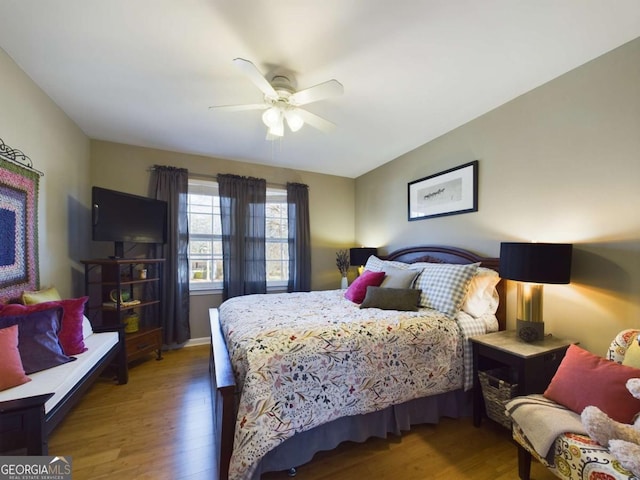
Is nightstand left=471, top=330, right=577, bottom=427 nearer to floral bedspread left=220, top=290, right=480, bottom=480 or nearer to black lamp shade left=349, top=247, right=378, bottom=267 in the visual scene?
floral bedspread left=220, top=290, right=480, bottom=480

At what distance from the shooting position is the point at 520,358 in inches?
66.6

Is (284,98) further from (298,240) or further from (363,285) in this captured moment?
(298,240)

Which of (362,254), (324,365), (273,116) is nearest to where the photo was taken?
(324,365)

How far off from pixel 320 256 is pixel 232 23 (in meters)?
3.34

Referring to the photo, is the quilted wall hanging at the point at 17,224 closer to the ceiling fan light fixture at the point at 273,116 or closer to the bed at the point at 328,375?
the bed at the point at 328,375

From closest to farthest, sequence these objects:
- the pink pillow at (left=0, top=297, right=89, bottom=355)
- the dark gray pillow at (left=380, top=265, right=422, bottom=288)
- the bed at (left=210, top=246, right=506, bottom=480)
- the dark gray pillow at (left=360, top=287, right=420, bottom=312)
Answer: the bed at (left=210, top=246, right=506, bottom=480) < the pink pillow at (left=0, top=297, right=89, bottom=355) < the dark gray pillow at (left=360, top=287, right=420, bottom=312) < the dark gray pillow at (left=380, top=265, right=422, bottom=288)

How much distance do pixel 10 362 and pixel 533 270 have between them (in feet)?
10.3

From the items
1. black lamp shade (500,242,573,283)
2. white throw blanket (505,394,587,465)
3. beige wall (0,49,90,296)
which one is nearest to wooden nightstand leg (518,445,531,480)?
white throw blanket (505,394,587,465)

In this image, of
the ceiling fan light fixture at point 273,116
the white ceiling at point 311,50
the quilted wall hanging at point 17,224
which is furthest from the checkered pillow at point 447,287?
the quilted wall hanging at point 17,224

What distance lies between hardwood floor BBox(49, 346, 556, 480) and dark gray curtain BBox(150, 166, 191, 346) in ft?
3.63

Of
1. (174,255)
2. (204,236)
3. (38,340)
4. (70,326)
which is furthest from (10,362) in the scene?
(204,236)

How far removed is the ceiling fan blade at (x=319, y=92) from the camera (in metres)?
1.72

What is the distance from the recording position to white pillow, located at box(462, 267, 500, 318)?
7.29 feet

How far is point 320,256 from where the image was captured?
445 centimetres
